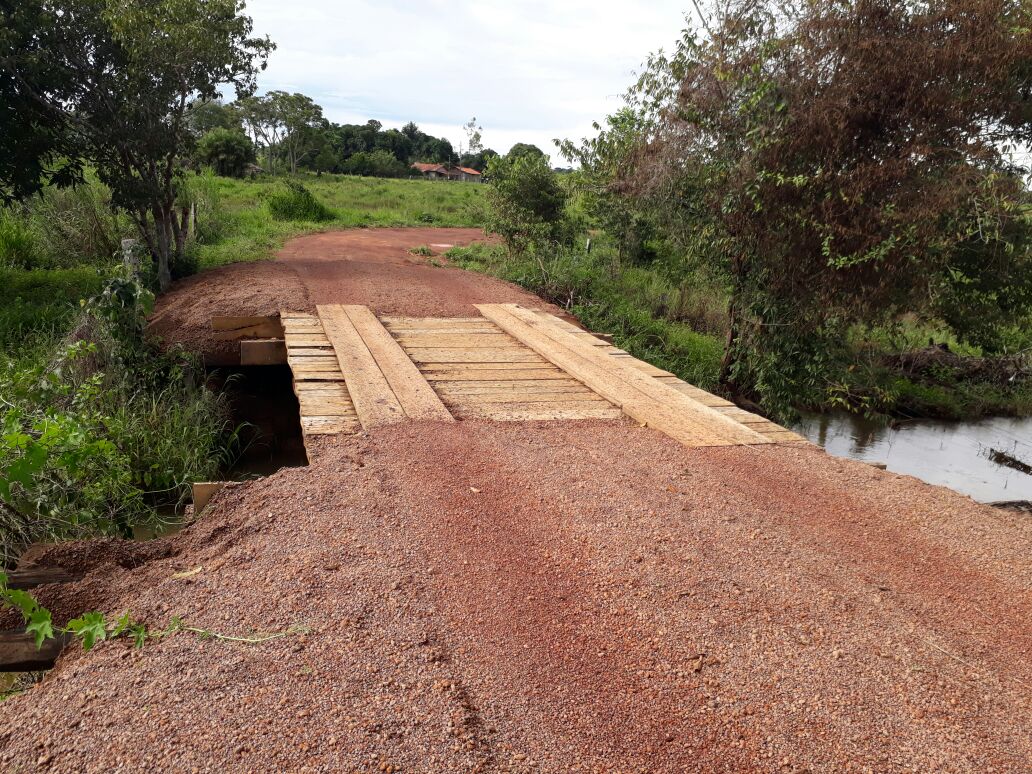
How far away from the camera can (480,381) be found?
532 cm

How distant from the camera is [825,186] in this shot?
686cm

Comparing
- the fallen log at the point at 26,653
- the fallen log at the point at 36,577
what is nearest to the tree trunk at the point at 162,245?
the fallen log at the point at 36,577

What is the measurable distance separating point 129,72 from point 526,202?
632 cm

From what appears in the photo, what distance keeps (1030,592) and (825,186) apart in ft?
16.0

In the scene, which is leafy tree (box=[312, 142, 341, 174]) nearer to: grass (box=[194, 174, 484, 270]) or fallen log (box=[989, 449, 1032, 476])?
grass (box=[194, 174, 484, 270])

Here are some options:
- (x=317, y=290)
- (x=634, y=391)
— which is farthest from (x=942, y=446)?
(x=317, y=290)

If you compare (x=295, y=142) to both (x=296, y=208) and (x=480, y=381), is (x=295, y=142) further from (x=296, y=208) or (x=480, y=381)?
(x=480, y=381)

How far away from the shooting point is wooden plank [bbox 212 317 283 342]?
23.5 ft

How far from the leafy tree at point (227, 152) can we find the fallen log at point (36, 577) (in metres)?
28.6

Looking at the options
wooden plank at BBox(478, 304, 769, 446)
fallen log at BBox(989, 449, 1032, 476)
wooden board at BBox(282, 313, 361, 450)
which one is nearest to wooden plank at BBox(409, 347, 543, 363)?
wooden plank at BBox(478, 304, 769, 446)

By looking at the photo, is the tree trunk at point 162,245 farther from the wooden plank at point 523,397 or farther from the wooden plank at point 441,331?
the wooden plank at point 523,397

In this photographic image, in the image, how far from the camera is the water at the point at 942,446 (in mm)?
8508

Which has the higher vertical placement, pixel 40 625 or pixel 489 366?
pixel 489 366

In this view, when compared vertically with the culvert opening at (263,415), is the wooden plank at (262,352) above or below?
above
